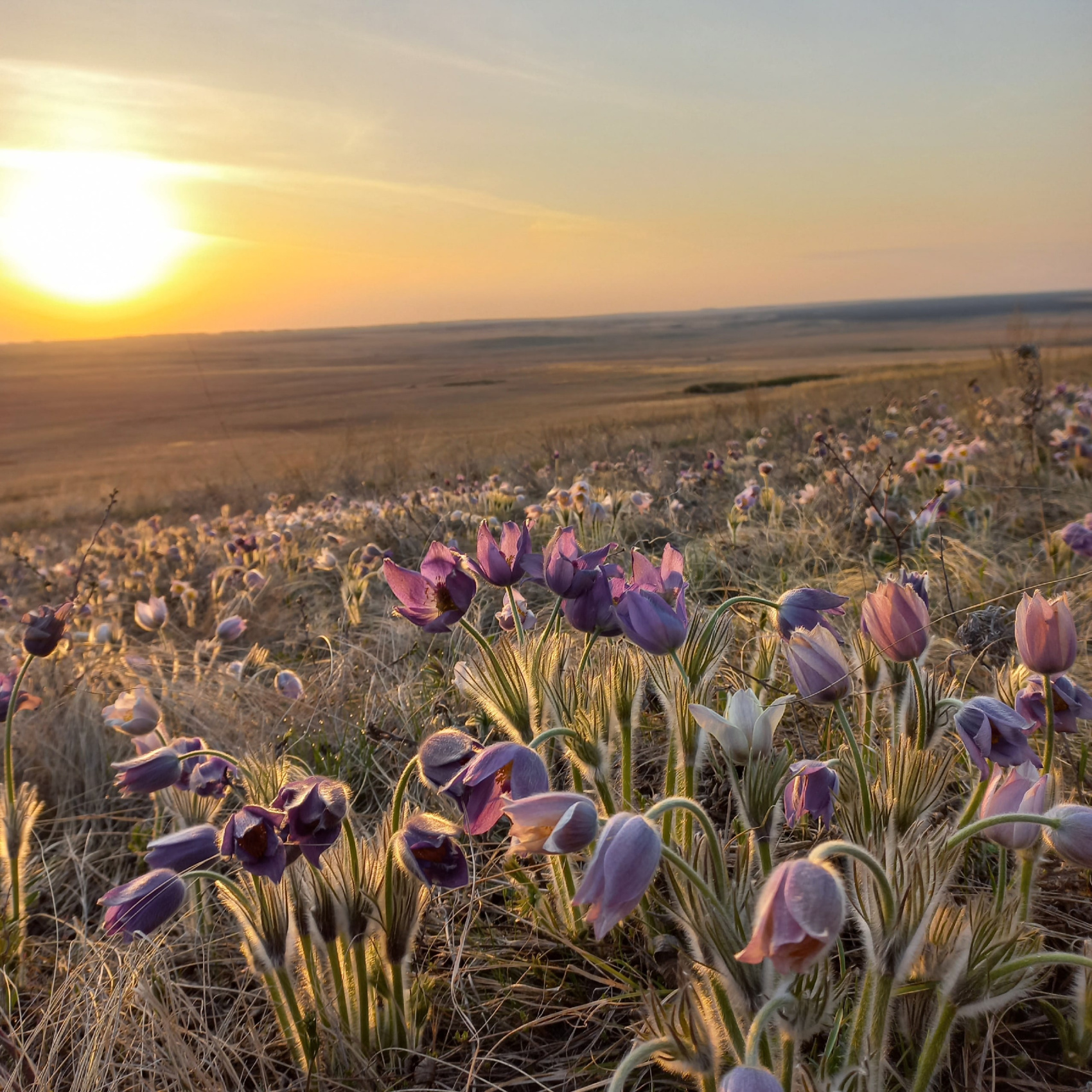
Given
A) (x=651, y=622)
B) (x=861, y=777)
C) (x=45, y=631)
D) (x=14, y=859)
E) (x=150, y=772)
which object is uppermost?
(x=651, y=622)

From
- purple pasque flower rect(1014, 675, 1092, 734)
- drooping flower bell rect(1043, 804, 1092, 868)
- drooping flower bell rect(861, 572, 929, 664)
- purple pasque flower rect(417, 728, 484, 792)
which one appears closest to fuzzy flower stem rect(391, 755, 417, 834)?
purple pasque flower rect(417, 728, 484, 792)

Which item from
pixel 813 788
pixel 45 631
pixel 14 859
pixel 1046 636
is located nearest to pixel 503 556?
pixel 813 788

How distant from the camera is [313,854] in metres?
1.24

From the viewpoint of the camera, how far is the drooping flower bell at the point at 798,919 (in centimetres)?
80

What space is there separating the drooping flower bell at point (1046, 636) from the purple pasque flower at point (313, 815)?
0.98 meters

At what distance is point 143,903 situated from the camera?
1.33 meters

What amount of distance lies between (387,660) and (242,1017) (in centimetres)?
174

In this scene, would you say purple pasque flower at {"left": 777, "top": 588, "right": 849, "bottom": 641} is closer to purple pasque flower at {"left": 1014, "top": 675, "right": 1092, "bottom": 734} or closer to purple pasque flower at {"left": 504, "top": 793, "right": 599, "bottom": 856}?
purple pasque flower at {"left": 1014, "top": 675, "right": 1092, "bottom": 734}

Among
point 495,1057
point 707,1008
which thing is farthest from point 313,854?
point 707,1008

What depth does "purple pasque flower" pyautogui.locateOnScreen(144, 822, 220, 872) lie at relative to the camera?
143cm

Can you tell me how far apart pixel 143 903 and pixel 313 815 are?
0.36 m

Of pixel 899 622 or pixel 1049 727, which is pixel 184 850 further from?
pixel 1049 727

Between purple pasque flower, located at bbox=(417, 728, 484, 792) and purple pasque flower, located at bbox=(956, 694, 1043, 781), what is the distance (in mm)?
691

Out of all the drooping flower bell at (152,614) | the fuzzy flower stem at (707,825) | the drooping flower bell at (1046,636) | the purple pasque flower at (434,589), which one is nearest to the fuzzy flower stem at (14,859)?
the purple pasque flower at (434,589)
